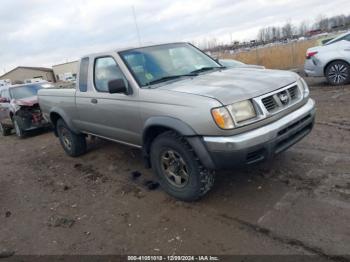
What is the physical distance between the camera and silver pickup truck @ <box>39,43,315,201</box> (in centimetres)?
354

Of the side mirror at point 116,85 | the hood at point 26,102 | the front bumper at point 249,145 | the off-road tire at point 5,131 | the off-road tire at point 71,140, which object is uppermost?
the side mirror at point 116,85

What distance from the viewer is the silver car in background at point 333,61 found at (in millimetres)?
9914

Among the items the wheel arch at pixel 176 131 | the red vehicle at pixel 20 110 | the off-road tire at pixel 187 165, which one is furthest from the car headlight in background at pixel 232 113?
the red vehicle at pixel 20 110

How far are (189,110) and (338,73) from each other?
26.3 feet

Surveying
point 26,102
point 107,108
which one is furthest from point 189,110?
point 26,102

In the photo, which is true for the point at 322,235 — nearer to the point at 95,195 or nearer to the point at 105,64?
the point at 95,195

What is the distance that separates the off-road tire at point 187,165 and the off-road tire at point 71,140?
2913 mm

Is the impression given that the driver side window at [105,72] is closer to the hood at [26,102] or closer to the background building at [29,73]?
the hood at [26,102]

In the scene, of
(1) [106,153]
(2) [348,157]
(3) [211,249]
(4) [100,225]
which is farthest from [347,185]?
(1) [106,153]

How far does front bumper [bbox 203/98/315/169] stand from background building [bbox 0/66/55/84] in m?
63.7

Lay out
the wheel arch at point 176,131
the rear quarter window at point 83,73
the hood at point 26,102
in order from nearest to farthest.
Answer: the wheel arch at point 176,131 → the rear quarter window at point 83,73 → the hood at point 26,102

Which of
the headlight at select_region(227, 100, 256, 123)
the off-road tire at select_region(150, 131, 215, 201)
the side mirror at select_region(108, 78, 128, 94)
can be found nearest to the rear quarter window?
the side mirror at select_region(108, 78, 128, 94)

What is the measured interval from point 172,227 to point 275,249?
114 centimetres

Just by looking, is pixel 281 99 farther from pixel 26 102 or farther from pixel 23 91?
pixel 23 91
